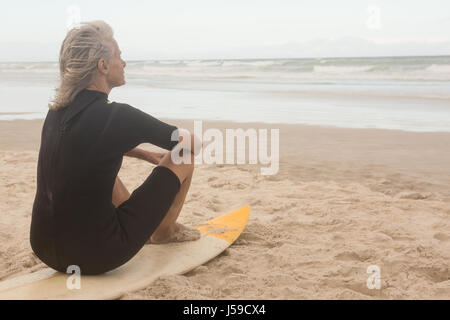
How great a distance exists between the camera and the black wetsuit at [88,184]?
7.43 feet

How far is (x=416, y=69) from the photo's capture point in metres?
22.1

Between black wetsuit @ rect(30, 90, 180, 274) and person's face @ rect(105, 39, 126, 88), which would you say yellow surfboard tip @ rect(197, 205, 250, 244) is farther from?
person's face @ rect(105, 39, 126, 88)

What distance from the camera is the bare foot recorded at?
308 cm

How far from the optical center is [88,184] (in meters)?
2.30

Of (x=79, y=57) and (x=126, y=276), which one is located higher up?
(x=79, y=57)

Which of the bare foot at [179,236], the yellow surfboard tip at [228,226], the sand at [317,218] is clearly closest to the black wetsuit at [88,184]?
the sand at [317,218]

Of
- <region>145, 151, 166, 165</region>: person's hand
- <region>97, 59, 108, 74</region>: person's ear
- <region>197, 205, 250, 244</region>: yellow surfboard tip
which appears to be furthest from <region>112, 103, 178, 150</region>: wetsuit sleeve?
<region>197, 205, 250, 244</region>: yellow surfboard tip

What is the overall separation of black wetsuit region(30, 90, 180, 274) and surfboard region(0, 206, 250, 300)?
0.30 feet

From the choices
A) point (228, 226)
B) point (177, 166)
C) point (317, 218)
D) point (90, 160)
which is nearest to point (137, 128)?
point (90, 160)

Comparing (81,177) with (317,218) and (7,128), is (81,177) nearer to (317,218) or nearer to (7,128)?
(317,218)

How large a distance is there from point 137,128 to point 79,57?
424mm

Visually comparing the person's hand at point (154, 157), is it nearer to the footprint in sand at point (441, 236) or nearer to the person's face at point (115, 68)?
the person's face at point (115, 68)

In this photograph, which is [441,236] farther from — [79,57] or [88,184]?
[79,57]
